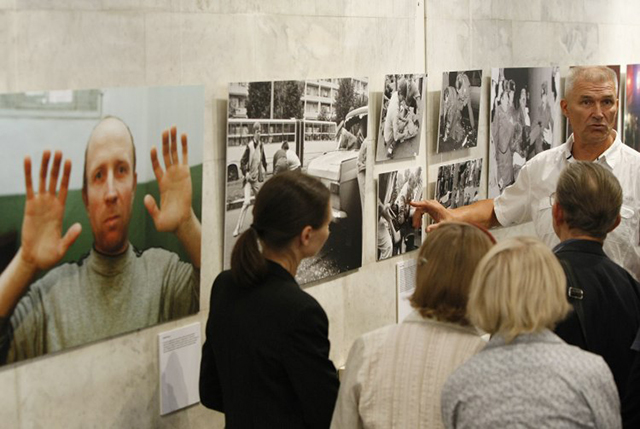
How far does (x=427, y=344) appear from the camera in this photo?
10.6 feet

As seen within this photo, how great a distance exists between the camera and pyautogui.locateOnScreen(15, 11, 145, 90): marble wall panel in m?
3.79

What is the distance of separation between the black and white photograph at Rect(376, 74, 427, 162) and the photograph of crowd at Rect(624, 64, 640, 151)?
3.48m

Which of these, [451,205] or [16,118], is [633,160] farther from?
[16,118]

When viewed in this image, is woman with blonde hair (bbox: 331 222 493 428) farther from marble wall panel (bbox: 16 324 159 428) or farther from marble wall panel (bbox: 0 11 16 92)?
marble wall panel (bbox: 0 11 16 92)

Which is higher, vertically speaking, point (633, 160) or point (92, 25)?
point (92, 25)

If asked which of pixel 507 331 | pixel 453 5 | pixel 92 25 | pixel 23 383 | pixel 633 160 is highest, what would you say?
pixel 453 5

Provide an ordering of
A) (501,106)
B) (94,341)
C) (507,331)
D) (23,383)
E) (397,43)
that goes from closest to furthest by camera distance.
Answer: (507,331), (23,383), (94,341), (397,43), (501,106)

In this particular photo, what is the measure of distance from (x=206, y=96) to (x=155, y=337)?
3.83ft

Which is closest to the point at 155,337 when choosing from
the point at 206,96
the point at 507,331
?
the point at 206,96

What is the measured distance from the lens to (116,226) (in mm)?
4195

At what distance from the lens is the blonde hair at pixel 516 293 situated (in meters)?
2.92

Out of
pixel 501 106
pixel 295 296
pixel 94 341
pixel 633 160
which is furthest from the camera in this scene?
pixel 501 106

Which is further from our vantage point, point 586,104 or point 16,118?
point 586,104

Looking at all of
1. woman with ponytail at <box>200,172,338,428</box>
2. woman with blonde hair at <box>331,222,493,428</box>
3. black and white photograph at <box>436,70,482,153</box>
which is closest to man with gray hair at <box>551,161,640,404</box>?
woman with blonde hair at <box>331,222,493,428</box>
